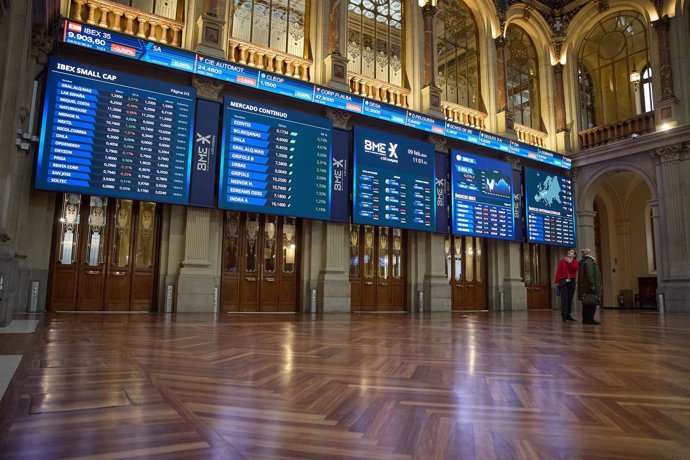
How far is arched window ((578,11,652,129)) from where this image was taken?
46.4ft

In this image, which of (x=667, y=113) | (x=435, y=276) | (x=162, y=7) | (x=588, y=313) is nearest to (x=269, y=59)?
(x=162, y=7)

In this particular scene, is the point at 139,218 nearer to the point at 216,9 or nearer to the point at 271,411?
the point at 216,9

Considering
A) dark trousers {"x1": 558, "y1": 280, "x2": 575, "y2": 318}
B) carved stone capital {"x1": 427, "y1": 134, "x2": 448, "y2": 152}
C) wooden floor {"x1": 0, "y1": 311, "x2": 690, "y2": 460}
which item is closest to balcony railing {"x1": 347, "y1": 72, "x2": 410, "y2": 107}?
carved stone capital {"x1": 427, "y1": 134, "x2": 448, "y2": 152}

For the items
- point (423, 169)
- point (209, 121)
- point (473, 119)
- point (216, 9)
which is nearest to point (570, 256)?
point (423, 169)

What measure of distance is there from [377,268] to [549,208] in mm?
6193

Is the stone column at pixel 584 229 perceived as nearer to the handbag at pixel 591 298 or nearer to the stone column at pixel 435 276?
the stone column at pixel 435 276

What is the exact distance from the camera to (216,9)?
9211 millimetres

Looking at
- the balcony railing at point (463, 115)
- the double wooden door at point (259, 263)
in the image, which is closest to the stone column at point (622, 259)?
the balcony railing at point (463, 115)

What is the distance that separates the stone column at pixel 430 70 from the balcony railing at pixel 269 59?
3.15 meters

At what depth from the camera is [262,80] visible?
921 cm

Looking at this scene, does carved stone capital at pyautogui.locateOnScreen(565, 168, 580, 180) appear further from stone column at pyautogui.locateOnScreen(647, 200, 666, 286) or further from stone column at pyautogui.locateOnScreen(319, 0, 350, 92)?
stone column at pyautogui.locateOnScreen(319, 0, 350, 92)

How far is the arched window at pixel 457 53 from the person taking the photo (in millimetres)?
13117

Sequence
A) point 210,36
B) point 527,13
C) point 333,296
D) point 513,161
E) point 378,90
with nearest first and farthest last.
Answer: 1. point 210,36
2. point 333,296
3. point 378,90
4. point 513,161
5. point 527,13

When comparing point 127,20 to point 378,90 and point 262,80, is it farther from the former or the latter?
point 378,90
